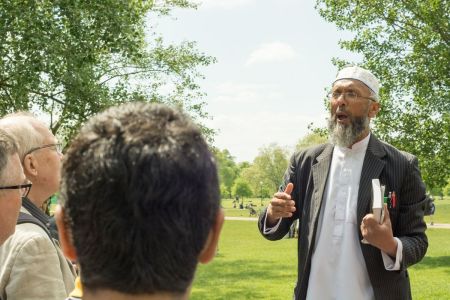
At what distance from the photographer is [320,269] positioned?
4.12m

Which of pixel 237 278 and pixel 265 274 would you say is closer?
pixel 237 278

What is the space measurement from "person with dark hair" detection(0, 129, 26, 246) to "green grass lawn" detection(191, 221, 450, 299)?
12911mm

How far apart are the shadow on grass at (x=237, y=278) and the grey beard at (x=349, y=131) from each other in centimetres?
1249

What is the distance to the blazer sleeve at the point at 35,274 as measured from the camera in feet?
9.27

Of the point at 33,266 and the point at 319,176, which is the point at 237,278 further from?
the point at 33,266

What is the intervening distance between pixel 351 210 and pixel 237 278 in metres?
17.1

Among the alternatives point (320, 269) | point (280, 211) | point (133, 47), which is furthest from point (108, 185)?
point (133, 47)

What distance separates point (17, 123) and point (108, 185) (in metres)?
2.50

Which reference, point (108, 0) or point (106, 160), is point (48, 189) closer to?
point (106, 160)

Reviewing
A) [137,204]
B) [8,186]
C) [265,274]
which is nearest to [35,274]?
[8,186]

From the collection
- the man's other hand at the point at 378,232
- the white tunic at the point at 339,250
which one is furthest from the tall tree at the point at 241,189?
the man's other hand at the point at 378,232

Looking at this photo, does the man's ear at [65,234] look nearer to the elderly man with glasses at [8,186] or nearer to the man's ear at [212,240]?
the man's ear at [212,240]

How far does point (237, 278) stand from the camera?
2081cm

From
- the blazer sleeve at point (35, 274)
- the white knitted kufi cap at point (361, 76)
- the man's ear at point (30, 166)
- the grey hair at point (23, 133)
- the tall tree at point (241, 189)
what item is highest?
the tall tree at point (241, 189)
